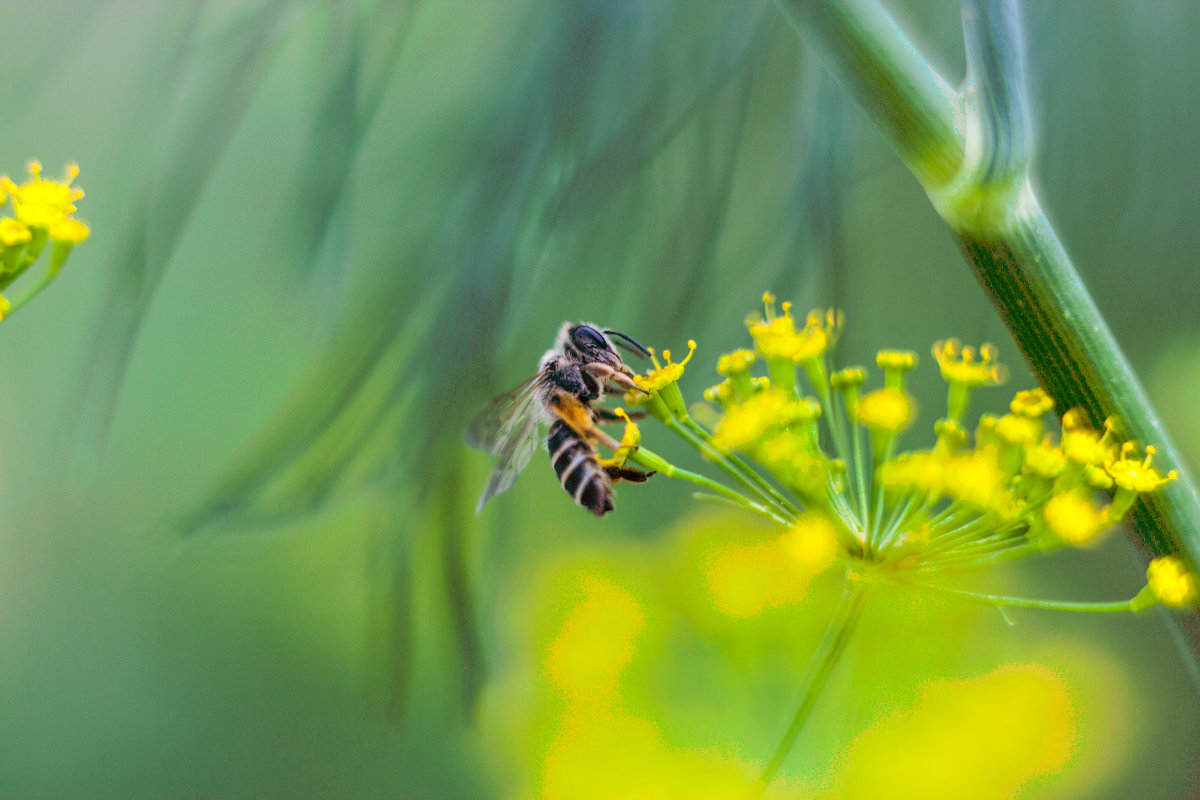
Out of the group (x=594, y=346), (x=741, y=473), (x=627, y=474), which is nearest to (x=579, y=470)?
(x=627, y=474)

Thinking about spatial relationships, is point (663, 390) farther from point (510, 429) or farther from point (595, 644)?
point (595, 644)

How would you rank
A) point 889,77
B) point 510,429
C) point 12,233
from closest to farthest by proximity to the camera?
point 889,77
point 12,233
point 510,429

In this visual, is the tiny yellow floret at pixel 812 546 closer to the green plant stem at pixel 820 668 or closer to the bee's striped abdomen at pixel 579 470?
the green plant stem at pixel 820 668

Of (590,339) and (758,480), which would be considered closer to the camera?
(758,480)

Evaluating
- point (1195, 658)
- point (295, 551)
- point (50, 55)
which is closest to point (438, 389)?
point (50, 55)

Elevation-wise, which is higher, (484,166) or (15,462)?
(484,166)

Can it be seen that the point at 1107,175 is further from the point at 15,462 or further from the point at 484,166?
the point at 15,462

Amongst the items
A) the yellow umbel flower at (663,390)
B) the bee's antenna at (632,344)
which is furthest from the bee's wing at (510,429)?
the yellow umbel flower at (663,390)
